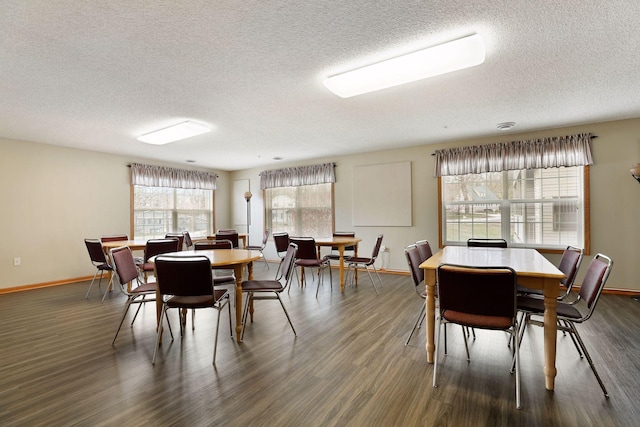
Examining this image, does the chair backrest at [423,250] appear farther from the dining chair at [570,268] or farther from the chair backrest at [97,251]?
the chair backrest at [97,251]

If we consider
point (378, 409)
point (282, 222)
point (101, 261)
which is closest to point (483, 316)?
point (378, 409)

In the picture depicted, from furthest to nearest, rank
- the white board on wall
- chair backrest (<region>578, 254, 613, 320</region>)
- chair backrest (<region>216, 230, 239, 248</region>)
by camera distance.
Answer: chair backrest (<region>216, 230, 239, 248</region>) → the white board on wall → chair backrest (<region>578, 254, 613, 320</region>)

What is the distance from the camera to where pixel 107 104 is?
11.1 feet

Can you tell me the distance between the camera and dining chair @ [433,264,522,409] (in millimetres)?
Result: 1797

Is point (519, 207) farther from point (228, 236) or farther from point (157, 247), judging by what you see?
point (157, 247)

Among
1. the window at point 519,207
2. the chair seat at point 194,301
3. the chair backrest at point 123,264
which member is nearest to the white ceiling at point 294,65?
the window at point 519,207

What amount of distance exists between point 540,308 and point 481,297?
0.61 metres

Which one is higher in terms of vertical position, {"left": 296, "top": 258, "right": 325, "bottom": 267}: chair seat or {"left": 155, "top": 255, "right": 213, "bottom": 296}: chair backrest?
{"left": 155, "top": 255, "right": 213, "bottom": 296}: chair backrest

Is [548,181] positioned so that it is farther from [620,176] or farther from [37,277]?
[37,277]

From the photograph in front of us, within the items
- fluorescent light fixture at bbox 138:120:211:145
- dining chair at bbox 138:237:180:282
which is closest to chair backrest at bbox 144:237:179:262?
dining chair at bbox 138:237:180:282

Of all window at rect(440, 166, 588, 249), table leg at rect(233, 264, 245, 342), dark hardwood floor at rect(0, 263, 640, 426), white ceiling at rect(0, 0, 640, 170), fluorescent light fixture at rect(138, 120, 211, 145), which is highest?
white ceiling at rect(0, 0, 640, 170)

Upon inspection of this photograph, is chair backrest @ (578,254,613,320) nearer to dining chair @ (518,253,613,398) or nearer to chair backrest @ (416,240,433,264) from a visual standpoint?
dining chair @ (518,253,613,398)

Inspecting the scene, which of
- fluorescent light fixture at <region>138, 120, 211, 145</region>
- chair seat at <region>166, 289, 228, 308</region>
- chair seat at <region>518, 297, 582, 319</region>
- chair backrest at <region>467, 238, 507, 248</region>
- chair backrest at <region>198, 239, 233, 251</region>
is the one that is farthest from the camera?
fluorescent light fixture at <region>138, 120, 211, 145</region>

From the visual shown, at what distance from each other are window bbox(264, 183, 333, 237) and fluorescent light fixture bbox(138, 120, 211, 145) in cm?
302
